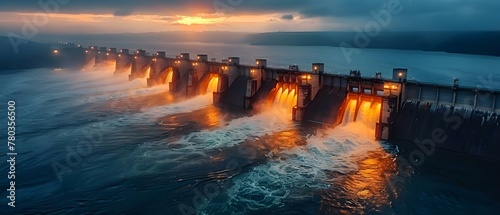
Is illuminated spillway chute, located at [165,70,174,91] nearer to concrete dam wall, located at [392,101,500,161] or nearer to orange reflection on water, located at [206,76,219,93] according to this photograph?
orange reflection on water, located at [206,76,219,93]

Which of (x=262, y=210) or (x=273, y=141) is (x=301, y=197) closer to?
(x=262, y=210)

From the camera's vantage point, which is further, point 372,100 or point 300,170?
point 372,100

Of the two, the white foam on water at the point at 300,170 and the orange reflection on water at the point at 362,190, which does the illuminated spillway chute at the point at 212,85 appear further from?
the orange reflection on water at the point at 362,190

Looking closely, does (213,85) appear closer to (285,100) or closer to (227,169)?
(285,100)

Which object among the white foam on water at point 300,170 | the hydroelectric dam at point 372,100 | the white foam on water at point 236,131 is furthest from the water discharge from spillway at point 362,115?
the white foam on water at point 236,131

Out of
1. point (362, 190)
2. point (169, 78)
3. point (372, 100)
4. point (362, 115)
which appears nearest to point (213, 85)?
point (169, 78)

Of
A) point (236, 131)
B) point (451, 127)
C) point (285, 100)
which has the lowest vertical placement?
point (236, 131)
